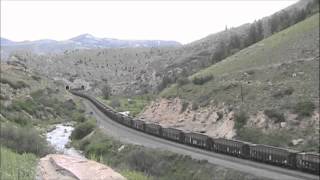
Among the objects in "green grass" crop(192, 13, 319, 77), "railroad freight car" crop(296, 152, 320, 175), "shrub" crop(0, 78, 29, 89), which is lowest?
"railroad freight car" crop(296, 152, 320, 175)

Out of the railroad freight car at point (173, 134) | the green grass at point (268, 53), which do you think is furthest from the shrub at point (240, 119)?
the green grass at point (268, 53)

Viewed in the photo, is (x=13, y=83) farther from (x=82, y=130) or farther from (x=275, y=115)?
(x=275, y=115)

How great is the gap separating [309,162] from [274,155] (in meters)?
3.11

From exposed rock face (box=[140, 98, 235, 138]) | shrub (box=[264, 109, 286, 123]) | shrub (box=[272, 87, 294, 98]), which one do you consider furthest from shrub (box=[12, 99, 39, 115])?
shrub (box=[264, 109, 286, 123])

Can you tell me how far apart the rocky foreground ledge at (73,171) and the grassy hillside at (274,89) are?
91.0 feet

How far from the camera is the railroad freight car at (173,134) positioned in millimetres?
44531

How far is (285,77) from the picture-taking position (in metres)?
55.3

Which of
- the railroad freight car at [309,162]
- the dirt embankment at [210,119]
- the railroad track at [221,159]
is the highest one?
the dirt embankment at [210,119]

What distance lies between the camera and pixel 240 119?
155ft

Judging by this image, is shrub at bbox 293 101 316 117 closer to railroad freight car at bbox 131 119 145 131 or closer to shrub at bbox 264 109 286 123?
shrub at bbox 264 109 286 123

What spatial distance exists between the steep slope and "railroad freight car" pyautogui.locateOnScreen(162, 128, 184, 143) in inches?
167

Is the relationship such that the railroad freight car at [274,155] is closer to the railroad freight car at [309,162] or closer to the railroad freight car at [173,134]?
the railroad freight car at [309,162]

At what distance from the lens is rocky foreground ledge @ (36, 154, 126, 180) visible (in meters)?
8.95

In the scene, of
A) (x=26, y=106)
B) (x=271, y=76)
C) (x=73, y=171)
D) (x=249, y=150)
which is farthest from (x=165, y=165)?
(x=26, y=106)
